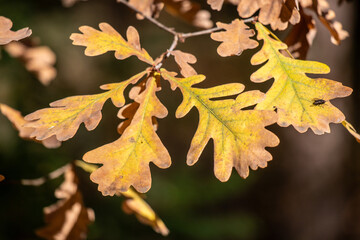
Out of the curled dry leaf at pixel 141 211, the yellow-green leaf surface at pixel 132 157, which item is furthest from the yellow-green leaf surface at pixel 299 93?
the curled dry leaf at pixel 141 211

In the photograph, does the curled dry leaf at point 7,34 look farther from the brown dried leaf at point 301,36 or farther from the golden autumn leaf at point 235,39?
the brown dried leaf at point 301,36

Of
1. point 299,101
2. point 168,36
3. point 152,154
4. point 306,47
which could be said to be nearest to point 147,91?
point 152,154

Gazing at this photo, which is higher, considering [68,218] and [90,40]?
[90,40]

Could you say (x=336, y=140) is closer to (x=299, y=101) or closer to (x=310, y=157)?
(x=310, y=157)

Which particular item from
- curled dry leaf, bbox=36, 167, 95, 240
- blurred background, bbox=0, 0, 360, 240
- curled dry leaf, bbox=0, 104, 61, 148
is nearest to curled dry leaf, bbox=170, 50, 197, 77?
curled dry leaf, bbox=0, 104, 61, 148

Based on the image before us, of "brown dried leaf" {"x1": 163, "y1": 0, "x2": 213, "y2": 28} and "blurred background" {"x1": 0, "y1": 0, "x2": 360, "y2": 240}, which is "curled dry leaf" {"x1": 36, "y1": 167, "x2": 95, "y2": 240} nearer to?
"brown dried leaf" {"x1": 163, "y1": 0, "x2": 213, "y2": 28}
